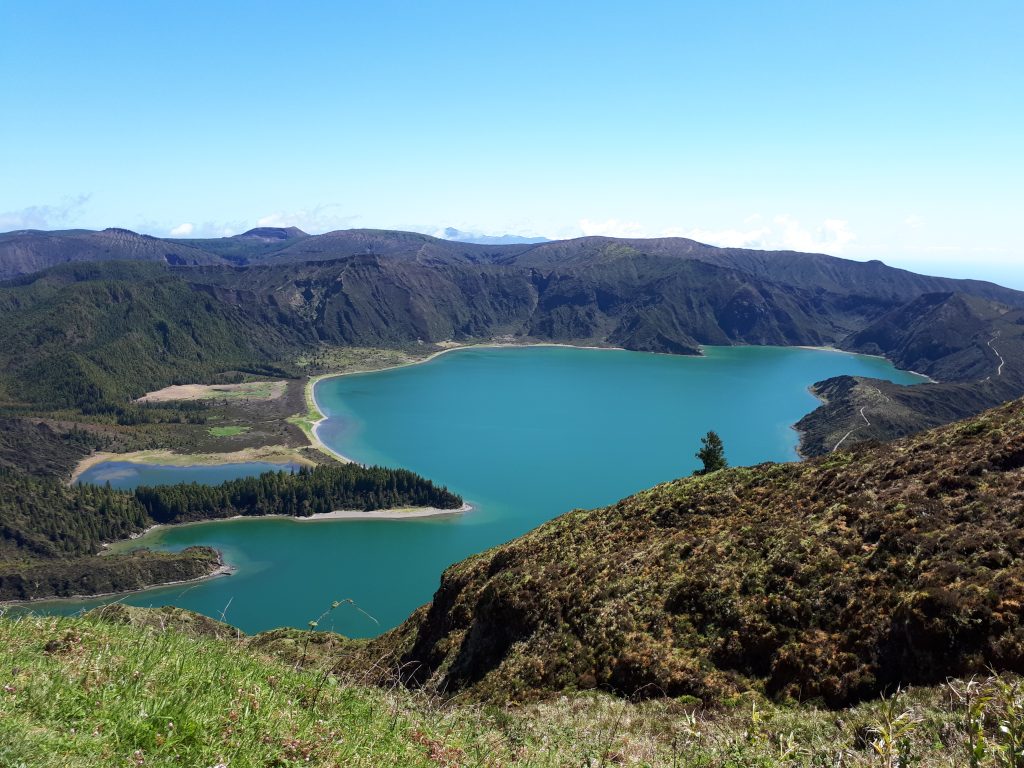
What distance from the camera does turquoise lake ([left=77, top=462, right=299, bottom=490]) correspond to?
11656cm

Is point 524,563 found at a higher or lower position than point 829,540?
lower

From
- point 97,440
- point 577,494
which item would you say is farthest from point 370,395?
point 577,494

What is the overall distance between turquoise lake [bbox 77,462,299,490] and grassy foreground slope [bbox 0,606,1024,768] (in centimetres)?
11623

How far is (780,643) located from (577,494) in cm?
8852

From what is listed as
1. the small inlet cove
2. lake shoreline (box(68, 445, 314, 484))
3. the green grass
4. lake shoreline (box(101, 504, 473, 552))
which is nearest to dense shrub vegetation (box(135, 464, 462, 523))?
lake shoreline (box(101, 504, 473, 552))

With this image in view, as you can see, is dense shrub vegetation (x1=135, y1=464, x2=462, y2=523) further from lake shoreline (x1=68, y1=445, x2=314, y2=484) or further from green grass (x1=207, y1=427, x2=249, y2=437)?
green grass (x1=207, y1=427, x2=249, y2=437)

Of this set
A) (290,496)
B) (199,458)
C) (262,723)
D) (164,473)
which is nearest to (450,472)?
(290,496)

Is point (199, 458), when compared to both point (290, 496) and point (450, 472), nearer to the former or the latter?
point (290, 496)

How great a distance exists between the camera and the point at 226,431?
150 m

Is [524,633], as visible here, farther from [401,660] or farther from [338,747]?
[338,747]

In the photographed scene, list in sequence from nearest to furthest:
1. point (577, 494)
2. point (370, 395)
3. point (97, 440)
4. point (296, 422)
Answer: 1. point (577, 494)
2. point (97, 440)
3. point (296, 422)
4. point (370, 395)

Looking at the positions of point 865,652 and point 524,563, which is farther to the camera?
point 524,563

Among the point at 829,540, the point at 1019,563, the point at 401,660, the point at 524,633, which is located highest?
the point at 1019,563

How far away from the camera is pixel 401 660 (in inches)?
974
